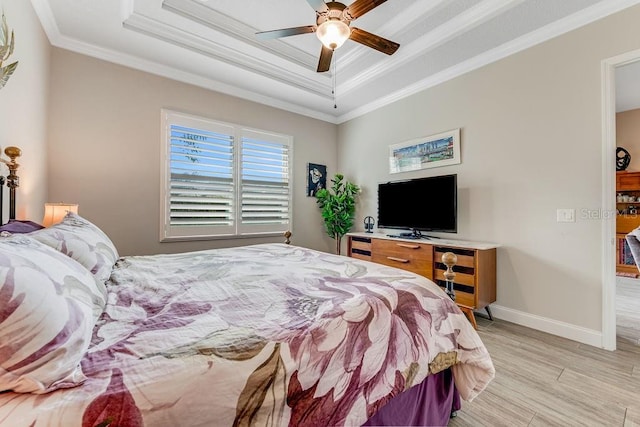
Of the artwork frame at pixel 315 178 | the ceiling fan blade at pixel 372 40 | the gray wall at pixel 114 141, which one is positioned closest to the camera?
the ceiling fan blade at pixel 372 40

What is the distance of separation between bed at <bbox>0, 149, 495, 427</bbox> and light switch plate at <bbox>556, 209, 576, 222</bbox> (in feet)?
6.25

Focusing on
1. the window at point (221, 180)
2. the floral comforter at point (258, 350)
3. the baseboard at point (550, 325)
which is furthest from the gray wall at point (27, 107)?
the baseboard at point (550, 325)

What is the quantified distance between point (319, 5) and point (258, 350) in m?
2.25

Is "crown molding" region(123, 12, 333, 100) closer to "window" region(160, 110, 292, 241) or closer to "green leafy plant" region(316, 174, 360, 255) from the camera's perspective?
"window" region(160, 110, 292, 241)

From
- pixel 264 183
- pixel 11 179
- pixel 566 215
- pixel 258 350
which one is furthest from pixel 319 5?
pixel 566 215

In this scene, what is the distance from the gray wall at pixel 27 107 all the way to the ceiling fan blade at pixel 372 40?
2.29 metres

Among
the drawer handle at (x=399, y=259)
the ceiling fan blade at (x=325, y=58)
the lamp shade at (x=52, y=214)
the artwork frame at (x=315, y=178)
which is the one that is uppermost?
the ceiling fan blade at (x=325, y=58)

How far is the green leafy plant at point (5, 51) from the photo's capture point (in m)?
1.66

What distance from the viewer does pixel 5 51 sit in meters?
1.69

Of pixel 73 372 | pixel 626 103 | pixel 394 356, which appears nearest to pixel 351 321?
pixel 394 356

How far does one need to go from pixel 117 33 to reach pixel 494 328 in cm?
466

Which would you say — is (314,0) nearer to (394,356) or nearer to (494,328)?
(394,356)

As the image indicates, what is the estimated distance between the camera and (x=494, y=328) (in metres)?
2.68

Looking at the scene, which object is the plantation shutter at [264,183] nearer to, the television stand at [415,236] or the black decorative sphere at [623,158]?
the television stand at [415,236]
